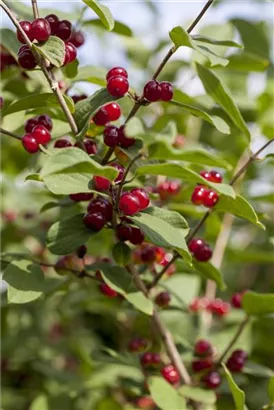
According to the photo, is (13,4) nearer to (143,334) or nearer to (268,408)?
(268,408)

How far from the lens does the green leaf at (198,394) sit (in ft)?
4.43

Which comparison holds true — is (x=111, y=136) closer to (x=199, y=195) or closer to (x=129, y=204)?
(x=129, y=204)

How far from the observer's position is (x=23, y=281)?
1207 mm

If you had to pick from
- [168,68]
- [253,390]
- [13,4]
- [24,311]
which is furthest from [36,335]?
[13,4]

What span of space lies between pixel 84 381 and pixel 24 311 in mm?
468

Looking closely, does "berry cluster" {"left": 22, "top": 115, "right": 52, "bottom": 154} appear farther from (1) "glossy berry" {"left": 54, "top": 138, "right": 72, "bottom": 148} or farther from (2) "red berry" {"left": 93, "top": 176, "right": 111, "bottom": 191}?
(2) "red berry" {"left": 93, "top": 176, "right": 111, "bottom": 191}

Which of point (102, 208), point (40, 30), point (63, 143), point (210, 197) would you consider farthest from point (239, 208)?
point (40, 30)

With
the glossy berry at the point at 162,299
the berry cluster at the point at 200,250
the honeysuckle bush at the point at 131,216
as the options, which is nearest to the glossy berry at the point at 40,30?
the honeysuckle bush at the point at 131,216

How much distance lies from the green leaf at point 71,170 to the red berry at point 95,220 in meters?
0.07

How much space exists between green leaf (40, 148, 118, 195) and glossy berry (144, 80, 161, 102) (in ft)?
0.52

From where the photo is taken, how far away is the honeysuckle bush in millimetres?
1062

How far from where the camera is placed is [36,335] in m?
2.18

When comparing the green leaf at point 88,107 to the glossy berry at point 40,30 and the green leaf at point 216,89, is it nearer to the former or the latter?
the glossy berry at point 40,30

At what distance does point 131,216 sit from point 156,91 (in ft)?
0.65
